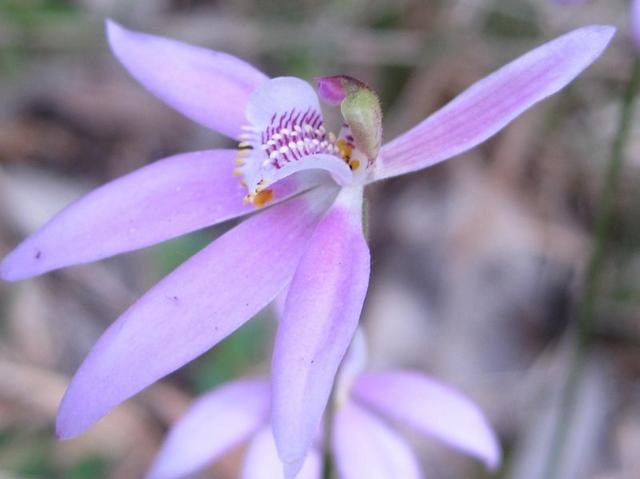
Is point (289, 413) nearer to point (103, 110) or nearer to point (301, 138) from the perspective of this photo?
point (301, 138)

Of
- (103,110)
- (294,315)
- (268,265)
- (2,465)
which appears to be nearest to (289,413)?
(294,315)

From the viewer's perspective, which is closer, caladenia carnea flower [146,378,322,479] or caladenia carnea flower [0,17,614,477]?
caladenia carnea flower [0,17,614,477]

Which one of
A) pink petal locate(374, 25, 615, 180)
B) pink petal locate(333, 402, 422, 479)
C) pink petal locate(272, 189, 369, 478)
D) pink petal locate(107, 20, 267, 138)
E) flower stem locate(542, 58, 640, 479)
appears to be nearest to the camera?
pink petal locate(272, 189, 369, 478)

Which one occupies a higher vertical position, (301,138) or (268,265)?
(301,138)

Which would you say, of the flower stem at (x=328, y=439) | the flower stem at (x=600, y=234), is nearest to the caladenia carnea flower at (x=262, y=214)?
the flower stem at (x=328, y=439)

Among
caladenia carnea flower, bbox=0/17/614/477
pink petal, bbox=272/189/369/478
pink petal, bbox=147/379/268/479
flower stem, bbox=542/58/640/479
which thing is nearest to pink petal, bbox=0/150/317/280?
caladenia carnea flower, bbox=0/17/614/477

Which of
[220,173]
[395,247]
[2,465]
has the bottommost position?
[2,465]

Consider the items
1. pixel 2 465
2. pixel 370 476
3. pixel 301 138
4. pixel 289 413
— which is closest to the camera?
pixel 289 413

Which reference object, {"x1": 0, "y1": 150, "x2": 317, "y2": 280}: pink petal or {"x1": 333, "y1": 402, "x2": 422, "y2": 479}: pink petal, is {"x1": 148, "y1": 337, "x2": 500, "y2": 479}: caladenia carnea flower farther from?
{"x1": 0, "y1": 150, "x2": 317, "y2": 280}: pink petal
